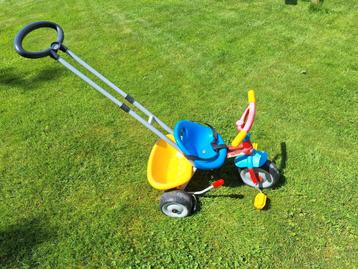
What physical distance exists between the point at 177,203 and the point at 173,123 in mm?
1488

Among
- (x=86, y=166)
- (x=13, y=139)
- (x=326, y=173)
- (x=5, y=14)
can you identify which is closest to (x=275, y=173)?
(x=326, y=173)

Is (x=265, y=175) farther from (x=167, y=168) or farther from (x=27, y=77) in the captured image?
(x=27, y=77)

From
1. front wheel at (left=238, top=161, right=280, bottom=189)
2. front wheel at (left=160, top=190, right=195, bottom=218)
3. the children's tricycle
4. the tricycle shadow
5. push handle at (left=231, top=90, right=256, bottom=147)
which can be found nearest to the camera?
push handle at (left=231, top=90, right=256, bottom=147)

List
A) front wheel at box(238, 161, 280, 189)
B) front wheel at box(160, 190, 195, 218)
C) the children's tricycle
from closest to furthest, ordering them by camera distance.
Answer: the children's tricycle
front wheel at box(160, 190, 195, 218)
front wheel at box(238, 161, 280, 189)

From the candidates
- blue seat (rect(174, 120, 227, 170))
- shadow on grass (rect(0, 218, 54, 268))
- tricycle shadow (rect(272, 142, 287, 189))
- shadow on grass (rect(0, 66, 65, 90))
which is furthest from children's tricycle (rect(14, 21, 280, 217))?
shadow on grass (rect(0, 66, 65, 90))

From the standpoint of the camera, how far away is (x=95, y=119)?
4746 millimetres

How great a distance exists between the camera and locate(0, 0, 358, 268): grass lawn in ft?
10.7

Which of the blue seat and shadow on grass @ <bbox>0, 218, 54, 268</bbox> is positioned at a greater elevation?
the blue seat

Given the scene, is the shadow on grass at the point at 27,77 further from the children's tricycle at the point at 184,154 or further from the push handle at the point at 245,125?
the push handle at the point at 245,125

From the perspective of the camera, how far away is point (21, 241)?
11.0 feet

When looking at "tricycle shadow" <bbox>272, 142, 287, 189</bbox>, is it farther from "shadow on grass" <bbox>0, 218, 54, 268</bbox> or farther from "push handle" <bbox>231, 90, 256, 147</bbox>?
"shadow on grass" <bbox>0, 218, 54, 268</bbox>

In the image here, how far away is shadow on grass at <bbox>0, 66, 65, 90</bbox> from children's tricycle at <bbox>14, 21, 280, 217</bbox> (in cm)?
234

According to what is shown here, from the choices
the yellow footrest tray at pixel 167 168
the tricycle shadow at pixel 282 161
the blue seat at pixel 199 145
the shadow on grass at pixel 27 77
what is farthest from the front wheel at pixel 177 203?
A: the shadow on grass at pixel 27 77

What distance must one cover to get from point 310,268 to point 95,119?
2886mm
